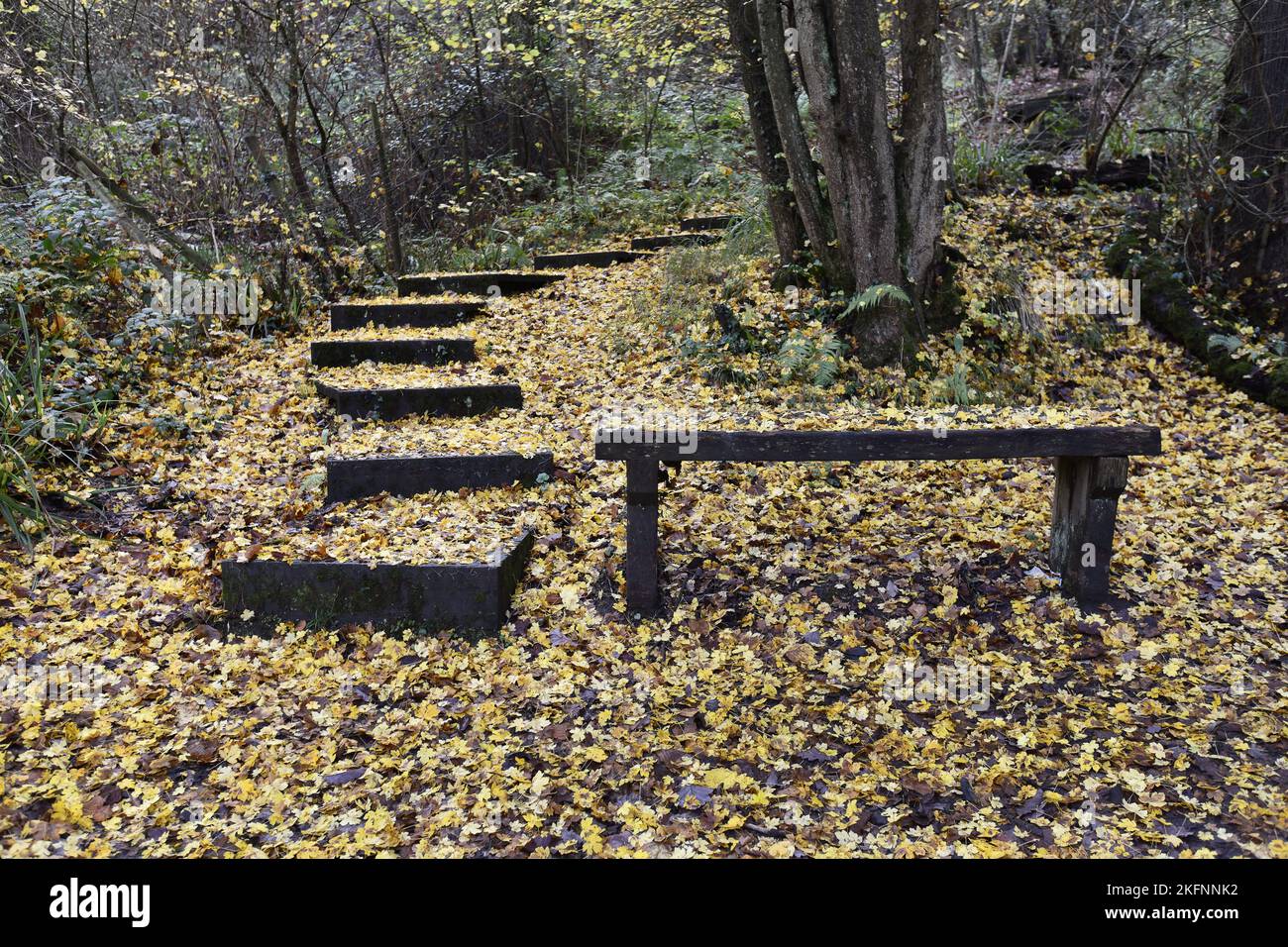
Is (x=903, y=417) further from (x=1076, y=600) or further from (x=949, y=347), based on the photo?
(x=949, y=347)

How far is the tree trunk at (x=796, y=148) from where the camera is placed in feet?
18.2

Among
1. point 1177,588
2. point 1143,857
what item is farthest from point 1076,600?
point 1143,857

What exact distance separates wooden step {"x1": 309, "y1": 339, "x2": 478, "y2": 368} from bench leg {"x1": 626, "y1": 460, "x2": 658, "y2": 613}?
116 inches

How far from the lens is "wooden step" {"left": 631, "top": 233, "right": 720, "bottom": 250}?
8.85 meters

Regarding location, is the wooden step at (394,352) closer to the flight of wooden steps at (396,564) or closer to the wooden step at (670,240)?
the flight of wooden steps at (396,564)

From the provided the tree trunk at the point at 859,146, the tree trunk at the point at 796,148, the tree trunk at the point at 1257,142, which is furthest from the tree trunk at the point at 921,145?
the tree trunk at the point at 1257,142

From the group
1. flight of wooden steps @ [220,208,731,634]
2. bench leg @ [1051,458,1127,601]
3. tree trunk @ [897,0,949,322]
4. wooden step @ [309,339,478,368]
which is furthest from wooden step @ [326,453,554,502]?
tree trunk @ [897,0,949,322]

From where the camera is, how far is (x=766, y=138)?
6293 millimetres

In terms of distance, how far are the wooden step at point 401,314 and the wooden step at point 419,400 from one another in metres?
1.57

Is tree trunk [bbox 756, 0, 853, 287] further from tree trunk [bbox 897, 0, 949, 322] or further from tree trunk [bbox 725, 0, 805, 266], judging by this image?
tree trunk [bbox 897, 0, 949, 322]

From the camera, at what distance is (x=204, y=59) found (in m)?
7.96

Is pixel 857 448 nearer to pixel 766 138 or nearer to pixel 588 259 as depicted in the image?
pixel 766 138
